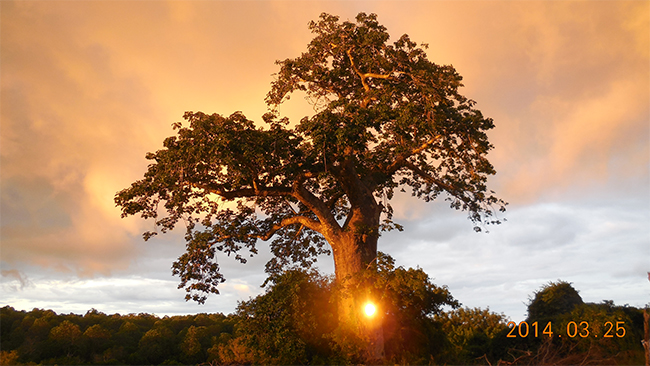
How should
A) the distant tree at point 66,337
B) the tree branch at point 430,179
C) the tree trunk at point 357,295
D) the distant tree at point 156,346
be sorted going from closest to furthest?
1. the tree trunk at point 357,295
2. the tree branch at point 430,179
3. the distant tree at point 66,337
4. the distant tree at point 156,346

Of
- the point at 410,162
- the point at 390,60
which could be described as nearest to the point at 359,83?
the point at 390,60

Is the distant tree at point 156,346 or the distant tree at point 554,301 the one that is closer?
the distant tree at point 554,301

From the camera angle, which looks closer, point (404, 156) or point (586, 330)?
point (586, 330)

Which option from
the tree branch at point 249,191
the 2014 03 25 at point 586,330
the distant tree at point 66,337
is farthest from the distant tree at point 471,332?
the distant tree at point 66,337

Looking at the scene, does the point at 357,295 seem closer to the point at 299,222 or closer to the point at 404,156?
the point at 299,222

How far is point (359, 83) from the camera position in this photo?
728 inches

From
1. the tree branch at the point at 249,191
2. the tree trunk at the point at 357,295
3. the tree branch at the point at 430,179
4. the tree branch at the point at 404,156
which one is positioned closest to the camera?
the tree trunk at the point at 357,295

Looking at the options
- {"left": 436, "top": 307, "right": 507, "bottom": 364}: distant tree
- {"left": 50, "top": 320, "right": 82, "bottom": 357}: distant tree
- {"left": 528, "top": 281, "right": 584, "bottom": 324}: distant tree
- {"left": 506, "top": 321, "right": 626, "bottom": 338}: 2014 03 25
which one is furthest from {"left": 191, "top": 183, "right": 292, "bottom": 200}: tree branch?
{"left": 50, "top": 320, "right": 82, "bottom": 357}: distant tree

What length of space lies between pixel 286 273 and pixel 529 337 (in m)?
10.9

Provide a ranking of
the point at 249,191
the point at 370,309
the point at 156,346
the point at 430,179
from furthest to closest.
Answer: the point at 156,346 → the point at 430,179 → the point at 249,191 → the point at 370,309

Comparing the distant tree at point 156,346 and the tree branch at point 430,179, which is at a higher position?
the tree branch at point 430,179

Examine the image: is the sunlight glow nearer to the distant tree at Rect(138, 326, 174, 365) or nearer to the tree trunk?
the tree trunk

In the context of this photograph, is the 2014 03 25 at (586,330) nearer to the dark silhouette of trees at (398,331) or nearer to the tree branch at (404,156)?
the dark silhouette of trees at (398,331)

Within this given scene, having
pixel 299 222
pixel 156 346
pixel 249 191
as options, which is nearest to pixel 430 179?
pixel 299 222
